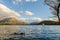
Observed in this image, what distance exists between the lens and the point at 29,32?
8.39 feet

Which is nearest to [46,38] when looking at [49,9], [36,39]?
[36,39]

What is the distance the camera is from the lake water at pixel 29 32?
99.4 inches

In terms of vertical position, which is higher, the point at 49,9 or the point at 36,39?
the point at 49,9

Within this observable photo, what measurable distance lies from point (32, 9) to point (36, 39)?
0.52 metres

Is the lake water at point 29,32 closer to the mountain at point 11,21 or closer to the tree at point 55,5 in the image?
the mountain at point 11,21

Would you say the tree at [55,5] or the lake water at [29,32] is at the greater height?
the tree at [55,5]

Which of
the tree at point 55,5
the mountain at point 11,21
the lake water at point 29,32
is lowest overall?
the lake water at point 29,32

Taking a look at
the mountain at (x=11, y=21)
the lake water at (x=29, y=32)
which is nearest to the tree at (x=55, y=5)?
the lake water at (x=29, y=32)

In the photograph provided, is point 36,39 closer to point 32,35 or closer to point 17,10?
point 32,35

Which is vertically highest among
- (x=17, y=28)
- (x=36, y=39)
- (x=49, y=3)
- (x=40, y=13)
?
(x=49, y=3)

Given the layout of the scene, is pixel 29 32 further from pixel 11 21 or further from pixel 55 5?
pixel 55 5

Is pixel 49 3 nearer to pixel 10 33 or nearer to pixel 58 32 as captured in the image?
pixel 58 32

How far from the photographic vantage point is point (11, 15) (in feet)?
8.48

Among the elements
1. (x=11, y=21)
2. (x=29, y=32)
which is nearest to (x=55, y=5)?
(x=29, y=32)
